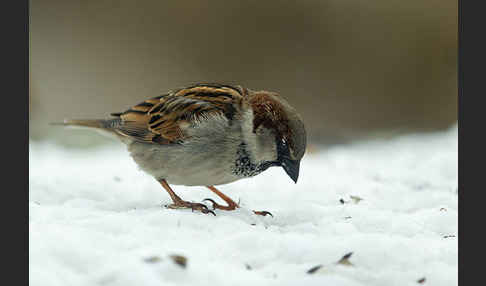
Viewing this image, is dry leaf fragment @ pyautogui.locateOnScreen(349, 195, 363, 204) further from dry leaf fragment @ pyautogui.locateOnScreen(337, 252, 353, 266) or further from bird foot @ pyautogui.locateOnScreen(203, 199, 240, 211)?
dry leaf fragment @ pyautogui.locateOnScreen(337, 252, 353, 266)

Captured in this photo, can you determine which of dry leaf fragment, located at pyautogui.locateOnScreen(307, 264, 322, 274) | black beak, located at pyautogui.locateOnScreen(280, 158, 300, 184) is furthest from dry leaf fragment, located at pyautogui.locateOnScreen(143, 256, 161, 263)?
black beak, located at pyautogui.locateOnScreen(280, 158, 300, 184)

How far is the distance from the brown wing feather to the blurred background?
6.26 metres

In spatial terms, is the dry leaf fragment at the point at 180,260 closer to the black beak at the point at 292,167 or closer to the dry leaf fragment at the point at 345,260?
the dry leaf fragment at the point at 345,260

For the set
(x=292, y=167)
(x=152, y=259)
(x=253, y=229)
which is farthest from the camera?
(x=292, y=167)

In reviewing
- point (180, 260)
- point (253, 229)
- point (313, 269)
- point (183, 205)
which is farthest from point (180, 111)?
point (313, 269)

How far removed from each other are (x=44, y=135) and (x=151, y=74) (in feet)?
13.1

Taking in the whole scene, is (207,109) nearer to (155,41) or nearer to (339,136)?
(339,136)

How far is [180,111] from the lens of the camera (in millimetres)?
4688

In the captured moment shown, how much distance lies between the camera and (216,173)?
14.2ft

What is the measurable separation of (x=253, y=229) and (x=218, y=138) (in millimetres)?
932

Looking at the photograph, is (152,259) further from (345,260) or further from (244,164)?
(244,164)

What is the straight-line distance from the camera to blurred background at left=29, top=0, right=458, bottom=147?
1145cm

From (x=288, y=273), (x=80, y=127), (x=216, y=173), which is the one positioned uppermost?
(x=80, y=127)

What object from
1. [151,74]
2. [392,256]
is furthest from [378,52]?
[392,256]
